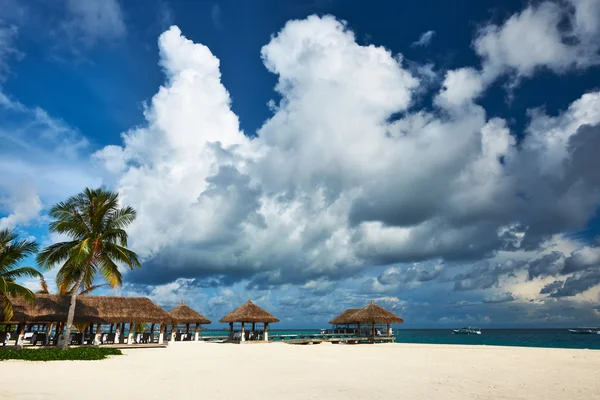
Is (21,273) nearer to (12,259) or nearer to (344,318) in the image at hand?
(12,259)

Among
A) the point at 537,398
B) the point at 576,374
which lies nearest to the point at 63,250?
the point at 537,398

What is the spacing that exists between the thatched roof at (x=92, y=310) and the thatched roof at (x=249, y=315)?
6542 mm

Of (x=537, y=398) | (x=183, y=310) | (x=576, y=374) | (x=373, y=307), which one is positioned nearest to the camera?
(x=537, y=398)

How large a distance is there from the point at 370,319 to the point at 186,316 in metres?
16.6

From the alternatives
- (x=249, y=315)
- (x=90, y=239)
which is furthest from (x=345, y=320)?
(x=90, y=239)

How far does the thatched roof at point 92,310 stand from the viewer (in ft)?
77.0

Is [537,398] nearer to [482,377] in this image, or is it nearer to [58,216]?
[482,377]

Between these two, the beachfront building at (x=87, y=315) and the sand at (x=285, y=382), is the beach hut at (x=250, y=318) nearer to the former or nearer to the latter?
the beachfront building at (x=87, y=315)

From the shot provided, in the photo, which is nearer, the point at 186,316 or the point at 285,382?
the point at 285,382

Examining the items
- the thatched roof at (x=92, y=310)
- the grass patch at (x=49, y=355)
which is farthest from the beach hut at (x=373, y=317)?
the grass patch at (x=49, y=355)

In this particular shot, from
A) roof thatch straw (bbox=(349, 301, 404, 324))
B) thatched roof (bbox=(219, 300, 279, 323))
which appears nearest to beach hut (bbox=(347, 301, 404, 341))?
roof thatch straw (bbox=(349, 301, 404, 324))

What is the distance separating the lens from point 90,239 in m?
20.9

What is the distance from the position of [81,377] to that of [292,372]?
21.7ft

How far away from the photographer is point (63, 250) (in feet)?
69.3
